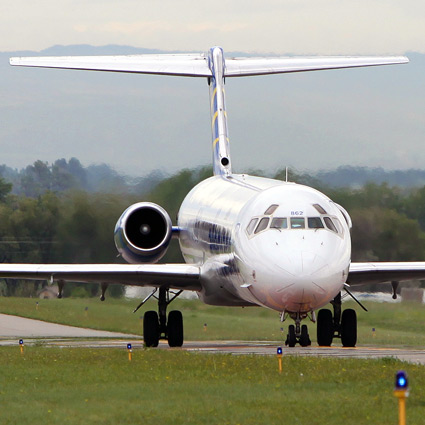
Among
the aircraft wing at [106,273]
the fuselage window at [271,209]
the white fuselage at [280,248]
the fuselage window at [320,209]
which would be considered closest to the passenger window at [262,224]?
the white fuselage at [280,248]

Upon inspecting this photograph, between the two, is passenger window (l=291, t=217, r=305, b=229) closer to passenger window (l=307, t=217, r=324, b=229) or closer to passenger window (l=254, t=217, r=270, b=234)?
passenger window (l=307, t=217, r=324, b=229)

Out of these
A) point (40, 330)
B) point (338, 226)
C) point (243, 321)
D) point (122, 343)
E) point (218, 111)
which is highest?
point (218, 111)

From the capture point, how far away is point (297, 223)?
68.6 feet

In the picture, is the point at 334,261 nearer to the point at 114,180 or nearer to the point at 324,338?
the point at 324,338

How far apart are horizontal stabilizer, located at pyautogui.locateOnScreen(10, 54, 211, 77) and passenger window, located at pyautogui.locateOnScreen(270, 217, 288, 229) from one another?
9.59 meters

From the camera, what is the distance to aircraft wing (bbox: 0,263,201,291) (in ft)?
81.1

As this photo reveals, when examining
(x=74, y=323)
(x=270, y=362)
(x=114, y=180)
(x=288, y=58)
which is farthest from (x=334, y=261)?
(x=74, y=323)

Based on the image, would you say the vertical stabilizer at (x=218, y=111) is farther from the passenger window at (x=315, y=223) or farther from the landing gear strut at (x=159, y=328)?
the passenger window at (x=315, y=223)

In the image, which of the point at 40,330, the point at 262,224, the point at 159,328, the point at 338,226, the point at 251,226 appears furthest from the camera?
the point at 40,330

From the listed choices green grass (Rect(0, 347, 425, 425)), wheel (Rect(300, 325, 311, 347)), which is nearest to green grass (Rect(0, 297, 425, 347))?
wheel (Rect(300, 325, 311, 347))

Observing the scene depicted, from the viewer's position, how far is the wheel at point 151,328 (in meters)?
25.5

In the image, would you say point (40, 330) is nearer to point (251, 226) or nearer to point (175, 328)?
point (175, 328)

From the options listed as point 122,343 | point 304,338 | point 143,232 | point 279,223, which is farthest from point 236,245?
point 122,343

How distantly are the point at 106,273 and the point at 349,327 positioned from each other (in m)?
5.24
